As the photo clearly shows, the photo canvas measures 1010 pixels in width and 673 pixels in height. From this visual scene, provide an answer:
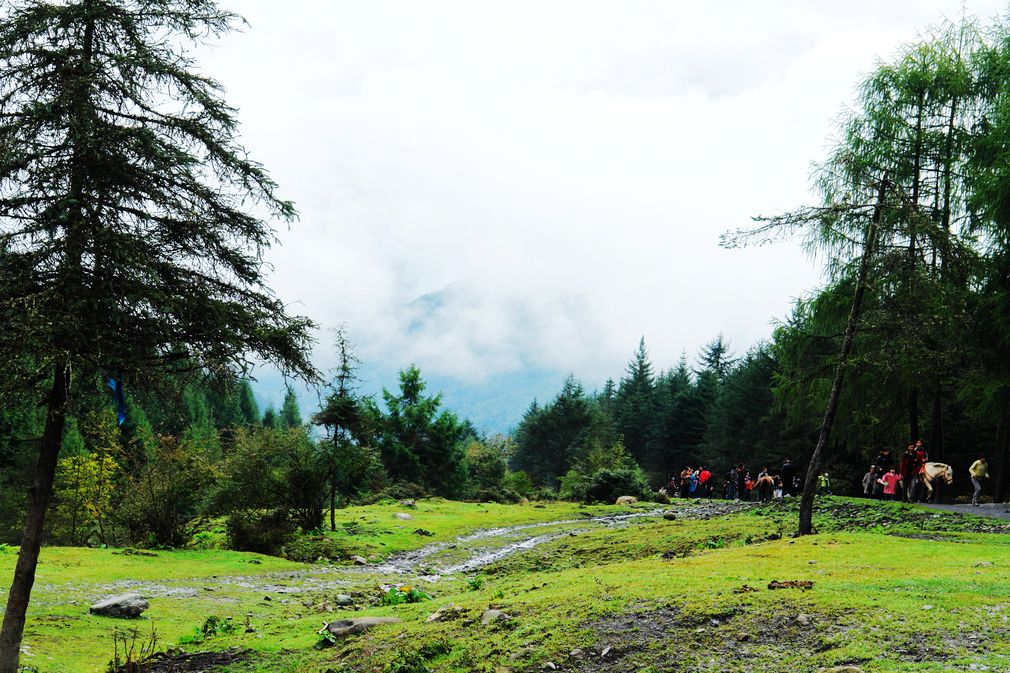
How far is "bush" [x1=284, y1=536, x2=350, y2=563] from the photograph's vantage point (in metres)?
25.0

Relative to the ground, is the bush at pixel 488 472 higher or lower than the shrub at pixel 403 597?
higher

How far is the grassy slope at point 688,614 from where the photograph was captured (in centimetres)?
860

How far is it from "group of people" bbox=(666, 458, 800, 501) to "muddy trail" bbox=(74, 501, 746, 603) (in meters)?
7.19

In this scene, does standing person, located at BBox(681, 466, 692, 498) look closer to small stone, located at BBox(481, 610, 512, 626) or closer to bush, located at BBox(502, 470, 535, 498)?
bush, located at BBox(502, 470, 535, 498)

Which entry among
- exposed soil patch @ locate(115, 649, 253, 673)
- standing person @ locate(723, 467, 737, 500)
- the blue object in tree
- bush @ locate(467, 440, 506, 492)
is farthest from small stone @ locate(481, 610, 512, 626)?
bush @ locate(467, 440, 506, 492)

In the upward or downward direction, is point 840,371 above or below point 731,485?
above

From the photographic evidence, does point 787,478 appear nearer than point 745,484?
Yes

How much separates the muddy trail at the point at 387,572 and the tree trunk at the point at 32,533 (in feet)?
18.6

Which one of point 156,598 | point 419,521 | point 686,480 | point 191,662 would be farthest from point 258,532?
point 686,480

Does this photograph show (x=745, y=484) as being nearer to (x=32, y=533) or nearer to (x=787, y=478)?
(x=787, y=478)

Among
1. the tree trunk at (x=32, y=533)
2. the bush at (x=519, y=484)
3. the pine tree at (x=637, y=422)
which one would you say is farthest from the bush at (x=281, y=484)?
the pine tree at (x=637, y=422)

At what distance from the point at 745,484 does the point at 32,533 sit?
1535 inches

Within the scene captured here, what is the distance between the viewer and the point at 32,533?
36.8ft

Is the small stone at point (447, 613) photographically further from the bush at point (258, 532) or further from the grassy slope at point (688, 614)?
the bush at point (258, 532)
